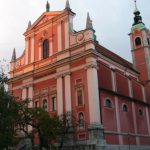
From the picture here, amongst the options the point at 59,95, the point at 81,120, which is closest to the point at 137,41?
the point at 59,95

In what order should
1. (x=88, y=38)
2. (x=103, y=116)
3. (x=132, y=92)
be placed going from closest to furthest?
(x=103, y=116) < (x=88, y=38) < (x=132, y=92)

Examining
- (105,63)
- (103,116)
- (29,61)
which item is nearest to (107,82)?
(105,63)

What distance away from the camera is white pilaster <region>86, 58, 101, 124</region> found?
27.7 metres

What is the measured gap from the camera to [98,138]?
26.8 m

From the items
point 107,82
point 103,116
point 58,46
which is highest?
point 58,46

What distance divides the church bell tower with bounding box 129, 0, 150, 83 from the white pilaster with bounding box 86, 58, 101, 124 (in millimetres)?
15026

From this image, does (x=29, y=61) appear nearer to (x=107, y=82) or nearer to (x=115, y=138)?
(x=107, y=82)

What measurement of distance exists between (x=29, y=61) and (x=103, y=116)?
13.3 meters

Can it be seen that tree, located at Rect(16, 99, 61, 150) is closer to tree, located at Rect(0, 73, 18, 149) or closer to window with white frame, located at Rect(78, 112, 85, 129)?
tree, located at Rect(0, 73, 18, 149)

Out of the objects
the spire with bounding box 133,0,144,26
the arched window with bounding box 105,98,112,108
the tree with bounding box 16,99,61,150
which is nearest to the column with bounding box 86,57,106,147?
the arched window with bounding box 105,98,112,108

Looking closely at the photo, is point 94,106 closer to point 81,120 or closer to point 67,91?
point 81,120

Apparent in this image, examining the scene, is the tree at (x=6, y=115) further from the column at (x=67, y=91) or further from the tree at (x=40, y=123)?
the column at (x=67, y=91)

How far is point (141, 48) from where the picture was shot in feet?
148

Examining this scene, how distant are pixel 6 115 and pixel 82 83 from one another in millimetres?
11083
